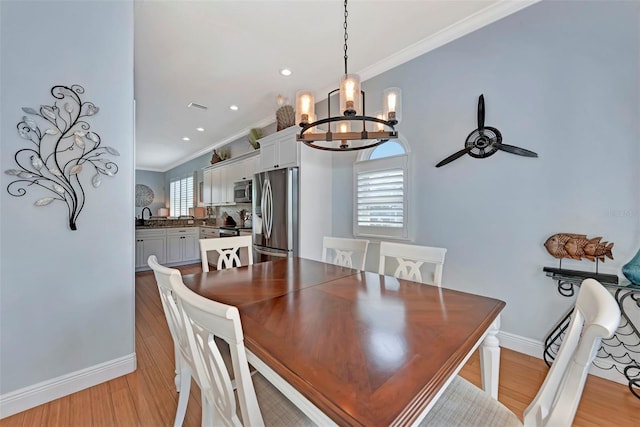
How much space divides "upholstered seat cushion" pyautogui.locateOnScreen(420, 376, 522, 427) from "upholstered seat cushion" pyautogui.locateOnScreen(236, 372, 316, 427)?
0.44m

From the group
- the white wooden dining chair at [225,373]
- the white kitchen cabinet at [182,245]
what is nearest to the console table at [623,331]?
the white wooden dining chair at [225,373]

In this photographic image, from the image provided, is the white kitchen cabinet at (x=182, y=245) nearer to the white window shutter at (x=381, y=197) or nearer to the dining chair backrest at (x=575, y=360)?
the white window shutter at (x=381, y=197)

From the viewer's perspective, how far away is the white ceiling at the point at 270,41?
216 centimetres

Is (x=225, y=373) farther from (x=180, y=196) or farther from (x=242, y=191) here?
(x=180, y=196)

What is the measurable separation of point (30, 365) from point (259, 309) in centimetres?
167

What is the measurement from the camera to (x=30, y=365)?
163 centimetres

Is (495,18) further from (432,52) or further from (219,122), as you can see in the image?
(219,122)

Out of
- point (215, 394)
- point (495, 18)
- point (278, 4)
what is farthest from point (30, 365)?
point (495, 18)

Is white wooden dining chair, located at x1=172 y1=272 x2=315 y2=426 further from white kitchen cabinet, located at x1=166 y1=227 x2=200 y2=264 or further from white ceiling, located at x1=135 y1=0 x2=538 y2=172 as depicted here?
white kitchen cabinet, located at x1=166 y1=227 x2=200 y2=264

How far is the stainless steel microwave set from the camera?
4.91 m

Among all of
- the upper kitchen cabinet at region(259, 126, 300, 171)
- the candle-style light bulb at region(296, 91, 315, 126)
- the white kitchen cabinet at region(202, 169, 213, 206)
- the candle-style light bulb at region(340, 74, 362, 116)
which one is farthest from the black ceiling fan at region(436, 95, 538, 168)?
the white kitchen cabinet at region(202, 169, 213, 206)

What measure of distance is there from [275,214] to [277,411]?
2.71 meters

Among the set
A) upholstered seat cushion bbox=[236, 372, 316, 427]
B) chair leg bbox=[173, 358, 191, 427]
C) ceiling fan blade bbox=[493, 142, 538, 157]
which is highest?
ceiling fan blade bbox=[493, 142, 538, 157]

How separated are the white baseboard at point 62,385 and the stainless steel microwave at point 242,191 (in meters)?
3.28
